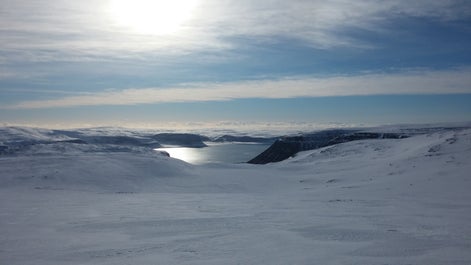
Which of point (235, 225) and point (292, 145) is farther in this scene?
point (292, 145)

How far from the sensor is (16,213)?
597 inches

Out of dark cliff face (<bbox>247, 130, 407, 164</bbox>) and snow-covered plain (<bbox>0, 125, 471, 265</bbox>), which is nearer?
snow-covered plain (<bbox>0, 125, 471, 265</bbox>)

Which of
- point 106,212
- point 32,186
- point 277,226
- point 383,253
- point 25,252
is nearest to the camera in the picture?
point 383,253

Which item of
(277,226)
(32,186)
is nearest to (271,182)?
(32,186)

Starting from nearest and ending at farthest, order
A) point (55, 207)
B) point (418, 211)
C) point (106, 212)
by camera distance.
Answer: point (418, 211), point (106, 212), point (55, 207)

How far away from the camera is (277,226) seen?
39.1 feet

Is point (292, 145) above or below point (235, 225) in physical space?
below

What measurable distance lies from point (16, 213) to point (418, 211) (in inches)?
581

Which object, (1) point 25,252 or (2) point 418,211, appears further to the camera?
(2) point 418,211

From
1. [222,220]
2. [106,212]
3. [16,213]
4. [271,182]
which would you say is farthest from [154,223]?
[271,182]

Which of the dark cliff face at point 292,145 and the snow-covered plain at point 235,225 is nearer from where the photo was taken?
the snow-covered plain at point 235,225

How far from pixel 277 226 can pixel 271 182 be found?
22258 mm

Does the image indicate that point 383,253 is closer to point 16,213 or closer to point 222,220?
point 222,220

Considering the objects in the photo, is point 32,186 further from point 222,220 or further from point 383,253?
point 383,253
